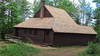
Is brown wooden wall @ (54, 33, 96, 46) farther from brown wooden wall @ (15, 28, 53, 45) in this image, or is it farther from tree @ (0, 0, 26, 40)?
tree @ (0, 0, 26, 40)

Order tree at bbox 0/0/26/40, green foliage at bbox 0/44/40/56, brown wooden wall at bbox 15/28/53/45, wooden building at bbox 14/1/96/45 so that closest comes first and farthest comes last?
green foliage at bbox 0/44/40/56, wooden building at bbox 14/1/96/45, brown wooden wall at bbox 15/28/53/45, tree at bbox 0/0/26/40

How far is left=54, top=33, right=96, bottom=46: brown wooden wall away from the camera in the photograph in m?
25.2

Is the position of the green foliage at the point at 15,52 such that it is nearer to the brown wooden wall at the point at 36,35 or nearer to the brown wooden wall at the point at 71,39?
the brown wooden wall at the point at 36,35

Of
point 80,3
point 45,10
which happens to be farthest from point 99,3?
point 80,3

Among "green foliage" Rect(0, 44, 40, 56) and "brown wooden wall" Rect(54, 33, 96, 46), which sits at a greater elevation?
"green foliage" Rect(0, 44, 40, 56)

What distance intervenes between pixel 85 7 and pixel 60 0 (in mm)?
8785

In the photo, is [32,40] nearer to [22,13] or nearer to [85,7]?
[22,13]

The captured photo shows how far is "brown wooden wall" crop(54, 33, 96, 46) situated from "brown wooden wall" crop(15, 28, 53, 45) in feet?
3.53

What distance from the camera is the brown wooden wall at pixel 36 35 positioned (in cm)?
2550

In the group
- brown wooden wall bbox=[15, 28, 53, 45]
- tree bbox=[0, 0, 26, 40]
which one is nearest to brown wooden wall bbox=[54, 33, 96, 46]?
brown wooden wall bbox=[15, 28, 53, 45]

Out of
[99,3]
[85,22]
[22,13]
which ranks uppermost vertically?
[99,3]

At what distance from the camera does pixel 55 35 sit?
81.1ft

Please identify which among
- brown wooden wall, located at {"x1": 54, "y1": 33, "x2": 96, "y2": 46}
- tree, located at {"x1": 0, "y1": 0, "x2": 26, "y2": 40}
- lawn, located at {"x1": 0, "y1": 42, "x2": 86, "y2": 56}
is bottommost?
brown wooden wall, located at {"x1": 54, "y1": 33, "x2": 96, "y2": 46}

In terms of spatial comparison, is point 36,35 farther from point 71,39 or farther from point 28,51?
point 28,51
